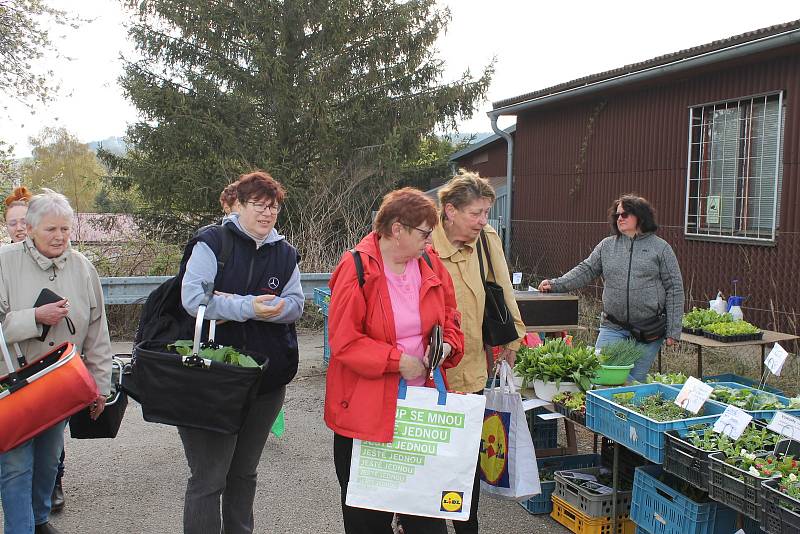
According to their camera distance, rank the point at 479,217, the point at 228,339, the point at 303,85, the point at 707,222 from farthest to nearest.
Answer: the point at 303,85 < the point at 707,222 < the point at 479,217 < the point at 228,339

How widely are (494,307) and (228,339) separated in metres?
1.39

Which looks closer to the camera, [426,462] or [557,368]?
[426,462]

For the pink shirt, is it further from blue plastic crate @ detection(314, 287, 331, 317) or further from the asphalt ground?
blue plastic crate @ detection(314, 287, 331, 317)

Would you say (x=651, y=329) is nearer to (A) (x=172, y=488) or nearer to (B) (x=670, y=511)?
(B) (x=670, y=511)

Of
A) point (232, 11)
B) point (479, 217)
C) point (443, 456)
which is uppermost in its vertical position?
point (232, 11)

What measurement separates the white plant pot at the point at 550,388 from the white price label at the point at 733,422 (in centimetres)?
112

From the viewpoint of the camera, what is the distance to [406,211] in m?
2.95

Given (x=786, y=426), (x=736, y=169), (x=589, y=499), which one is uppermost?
(x=736, y=169)

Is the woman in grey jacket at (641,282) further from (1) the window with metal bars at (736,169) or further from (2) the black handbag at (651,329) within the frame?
(1) the window with metal bars at (736,169)

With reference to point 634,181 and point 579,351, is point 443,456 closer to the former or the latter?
point 579,351

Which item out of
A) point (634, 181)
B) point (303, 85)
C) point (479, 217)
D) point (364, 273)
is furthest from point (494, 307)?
point (303, 85)

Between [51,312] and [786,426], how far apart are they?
359 cm

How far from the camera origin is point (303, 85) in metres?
15.6

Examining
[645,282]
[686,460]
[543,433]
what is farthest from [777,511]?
[645,282]
